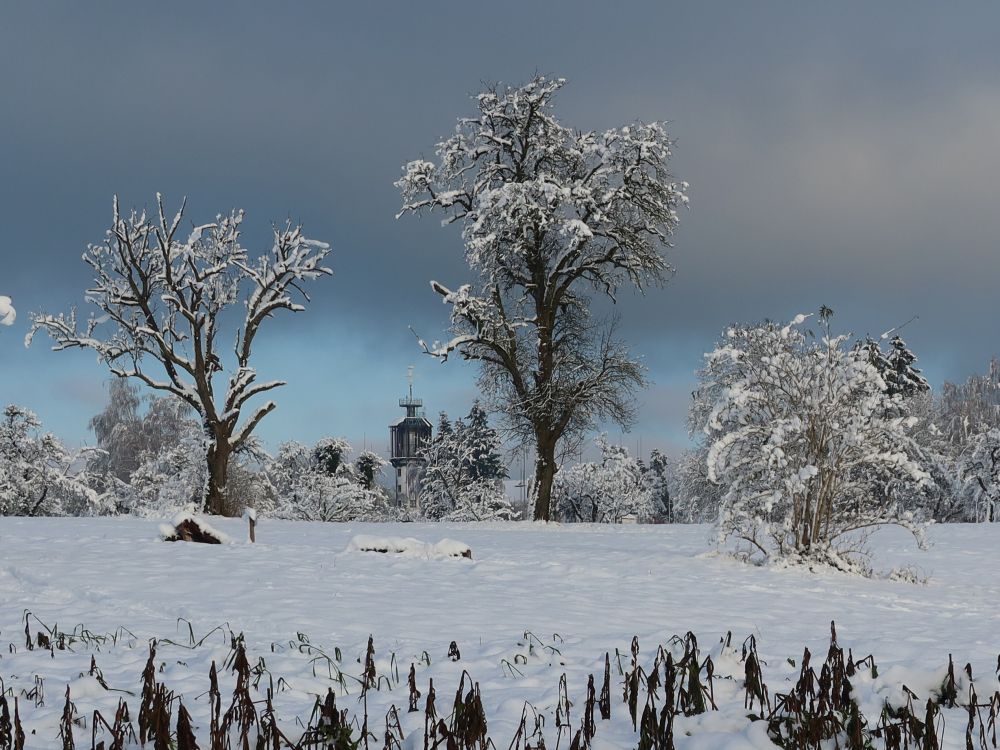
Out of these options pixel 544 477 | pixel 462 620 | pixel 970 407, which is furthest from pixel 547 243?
pixel 970 407

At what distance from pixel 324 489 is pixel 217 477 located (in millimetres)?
13934

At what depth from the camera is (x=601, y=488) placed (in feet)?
166

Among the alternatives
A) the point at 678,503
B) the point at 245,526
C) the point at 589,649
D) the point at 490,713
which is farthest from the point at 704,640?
the point at 678,503

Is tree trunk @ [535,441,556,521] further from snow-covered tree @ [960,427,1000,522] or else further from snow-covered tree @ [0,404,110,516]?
snow-covered tree @ [960,427,1000,522]

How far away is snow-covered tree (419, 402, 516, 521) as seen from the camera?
136 feet

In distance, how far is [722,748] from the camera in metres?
3.35

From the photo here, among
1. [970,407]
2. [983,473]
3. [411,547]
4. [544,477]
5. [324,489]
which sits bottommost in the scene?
Result: [411,547]

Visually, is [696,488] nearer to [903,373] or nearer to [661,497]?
[903,373]

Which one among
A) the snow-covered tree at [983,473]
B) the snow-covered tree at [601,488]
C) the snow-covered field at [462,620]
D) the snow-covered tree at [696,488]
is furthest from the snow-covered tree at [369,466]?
the snow-covered field at [462,620]

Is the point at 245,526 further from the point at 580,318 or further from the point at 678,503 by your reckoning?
the point at 678,503

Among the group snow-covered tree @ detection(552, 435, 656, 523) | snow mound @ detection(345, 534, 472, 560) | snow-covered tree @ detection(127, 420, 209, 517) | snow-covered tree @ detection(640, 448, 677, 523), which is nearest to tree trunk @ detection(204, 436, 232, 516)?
snow-covered tree @ detection(127, 420, 209, 517)

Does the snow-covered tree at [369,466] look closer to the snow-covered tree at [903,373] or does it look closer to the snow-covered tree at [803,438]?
the snow-covered tree at [903,373]

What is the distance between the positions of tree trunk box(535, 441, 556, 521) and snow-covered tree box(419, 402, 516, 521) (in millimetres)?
10549

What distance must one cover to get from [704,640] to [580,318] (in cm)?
2135
